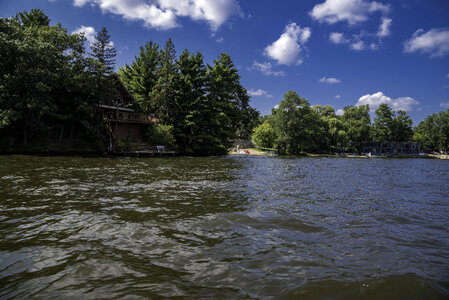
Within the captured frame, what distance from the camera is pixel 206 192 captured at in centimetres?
941

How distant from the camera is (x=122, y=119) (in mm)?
34750

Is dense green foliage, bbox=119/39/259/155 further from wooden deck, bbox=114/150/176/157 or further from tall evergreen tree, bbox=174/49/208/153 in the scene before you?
wooden deck, bbox=114/150/176/157

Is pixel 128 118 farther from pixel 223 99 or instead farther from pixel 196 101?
pixel 223 99

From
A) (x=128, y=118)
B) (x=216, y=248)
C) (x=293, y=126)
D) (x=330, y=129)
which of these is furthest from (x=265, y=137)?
(x=216, y=248)

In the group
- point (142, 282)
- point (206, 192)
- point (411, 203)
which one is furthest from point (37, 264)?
point (411, 203)

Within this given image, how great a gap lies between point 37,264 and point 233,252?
2.88m

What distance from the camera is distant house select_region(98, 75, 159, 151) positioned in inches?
1348

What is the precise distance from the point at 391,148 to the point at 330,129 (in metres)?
33.8

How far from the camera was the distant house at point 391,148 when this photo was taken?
9294 centimetres


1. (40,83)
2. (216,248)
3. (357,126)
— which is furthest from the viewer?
(357,126)

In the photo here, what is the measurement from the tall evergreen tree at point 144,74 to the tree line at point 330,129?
1493 inches

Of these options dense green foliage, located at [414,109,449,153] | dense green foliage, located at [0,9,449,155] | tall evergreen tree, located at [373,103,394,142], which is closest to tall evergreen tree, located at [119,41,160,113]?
dense green foliage, located at [0,9,449,155]

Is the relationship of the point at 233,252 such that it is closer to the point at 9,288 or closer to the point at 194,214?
the point at 194,214

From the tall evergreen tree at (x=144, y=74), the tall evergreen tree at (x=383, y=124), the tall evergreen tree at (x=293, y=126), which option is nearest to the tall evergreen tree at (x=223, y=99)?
the tall evergreen tree at (x=144, y=74)
